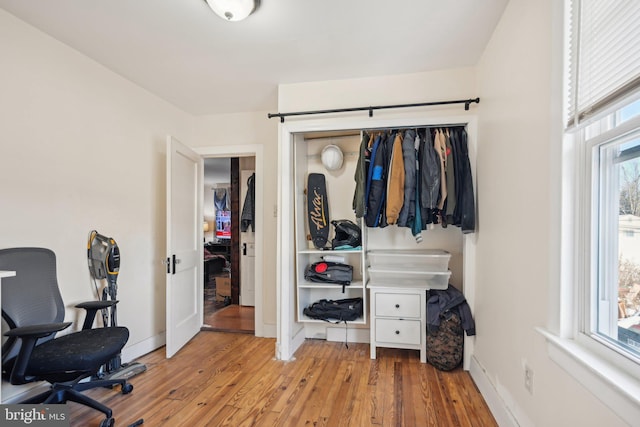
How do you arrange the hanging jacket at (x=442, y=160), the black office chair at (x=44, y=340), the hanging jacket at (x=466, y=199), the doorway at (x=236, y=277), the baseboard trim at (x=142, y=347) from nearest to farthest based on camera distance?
1. the black office chair at (x=44, y=340)
2. the hanging jacket at (x=466, y=199)
3. the hanging jacket at (x=442, y=160)
4. the baseboard trim at (x=142, y=347)
5. the doorway at (x=236, y=277)

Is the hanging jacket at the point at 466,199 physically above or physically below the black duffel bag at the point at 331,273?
above

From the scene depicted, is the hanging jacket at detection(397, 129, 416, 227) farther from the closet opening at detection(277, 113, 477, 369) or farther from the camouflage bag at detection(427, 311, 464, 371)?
the camouflage bag at detection(427, 311, 464, 371)

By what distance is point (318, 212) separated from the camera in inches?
112

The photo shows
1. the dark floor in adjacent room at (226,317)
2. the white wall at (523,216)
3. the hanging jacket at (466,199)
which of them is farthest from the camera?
the dark floor in adjacent room at (226,317)

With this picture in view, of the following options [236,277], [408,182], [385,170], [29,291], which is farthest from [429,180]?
[236,277]

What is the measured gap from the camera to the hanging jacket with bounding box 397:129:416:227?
7.54ft

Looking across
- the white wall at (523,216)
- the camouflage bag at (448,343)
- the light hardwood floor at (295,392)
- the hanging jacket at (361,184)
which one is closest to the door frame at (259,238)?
the light hardwood floor at (295,392)

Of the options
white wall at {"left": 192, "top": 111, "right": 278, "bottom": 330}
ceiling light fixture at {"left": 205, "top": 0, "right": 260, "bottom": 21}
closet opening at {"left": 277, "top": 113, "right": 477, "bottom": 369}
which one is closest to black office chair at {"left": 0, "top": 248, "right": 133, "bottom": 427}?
closet opening at {"left": 277, "top": 113, "right": 477, "bottom": 369}

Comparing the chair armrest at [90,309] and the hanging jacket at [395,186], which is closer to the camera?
the chair armrest at [90,309]

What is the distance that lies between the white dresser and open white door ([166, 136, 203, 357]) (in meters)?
1.76

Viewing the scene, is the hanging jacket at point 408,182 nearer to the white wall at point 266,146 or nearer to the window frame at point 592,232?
the window frame at point 592,232

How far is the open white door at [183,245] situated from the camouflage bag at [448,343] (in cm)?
227

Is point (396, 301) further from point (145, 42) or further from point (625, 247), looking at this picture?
point (145, 42)

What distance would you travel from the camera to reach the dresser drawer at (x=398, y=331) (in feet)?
8.09
